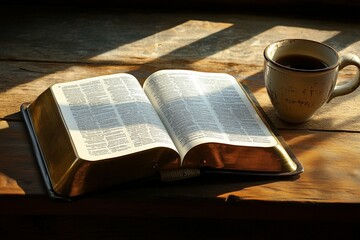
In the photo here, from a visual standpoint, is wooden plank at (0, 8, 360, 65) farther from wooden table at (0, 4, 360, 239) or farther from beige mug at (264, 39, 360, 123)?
beige mug at (264, 39, 360, 123)

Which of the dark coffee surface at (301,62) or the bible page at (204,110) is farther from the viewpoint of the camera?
the dark coffee surface at (301,62)

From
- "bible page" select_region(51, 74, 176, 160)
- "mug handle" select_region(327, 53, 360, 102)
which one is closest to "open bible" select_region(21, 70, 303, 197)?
"bible page" select_region(51, 74, 176, 160)

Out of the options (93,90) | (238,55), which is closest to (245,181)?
(93,90)

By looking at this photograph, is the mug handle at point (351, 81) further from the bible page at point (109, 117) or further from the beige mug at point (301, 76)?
the bible page at point (109, 117)

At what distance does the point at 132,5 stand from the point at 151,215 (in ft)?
2.44

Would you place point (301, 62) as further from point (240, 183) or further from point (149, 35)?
point (149, 35)

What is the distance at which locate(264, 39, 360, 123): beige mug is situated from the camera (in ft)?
3.01

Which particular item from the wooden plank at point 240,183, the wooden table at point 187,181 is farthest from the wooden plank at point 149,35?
the wooden plank at point 240,183

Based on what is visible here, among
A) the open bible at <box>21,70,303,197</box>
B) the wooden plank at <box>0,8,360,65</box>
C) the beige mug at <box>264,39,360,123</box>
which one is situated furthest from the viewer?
the wooden plank at <box>0,8,360,65</box>

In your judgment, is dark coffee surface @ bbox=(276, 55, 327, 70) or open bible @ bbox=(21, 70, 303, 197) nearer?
open bible @ bbox=(21, 70, 303, 197)

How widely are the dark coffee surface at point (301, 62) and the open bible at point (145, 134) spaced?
9cm

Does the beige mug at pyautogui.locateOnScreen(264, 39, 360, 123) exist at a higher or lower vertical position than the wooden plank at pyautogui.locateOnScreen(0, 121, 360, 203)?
higher

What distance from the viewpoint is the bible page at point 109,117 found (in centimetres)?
81

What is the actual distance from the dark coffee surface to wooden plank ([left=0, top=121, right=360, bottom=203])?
0.13 m
